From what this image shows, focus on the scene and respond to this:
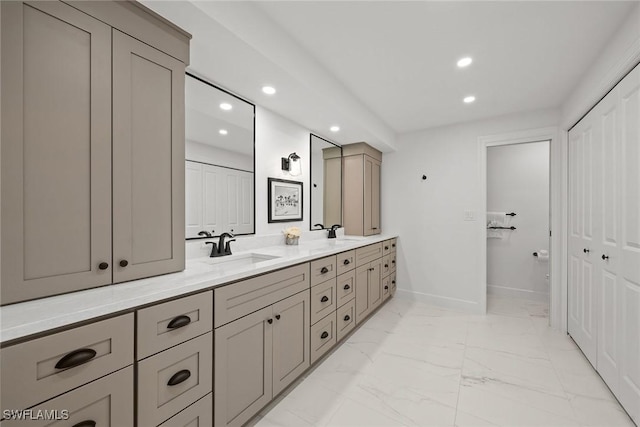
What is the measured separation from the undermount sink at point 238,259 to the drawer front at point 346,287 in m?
0.72

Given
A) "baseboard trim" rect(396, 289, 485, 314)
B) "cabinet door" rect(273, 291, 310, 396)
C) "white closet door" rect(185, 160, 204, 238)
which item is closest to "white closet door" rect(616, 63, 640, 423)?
→ "baseboard trim" rect(396, 289, 485, 314)

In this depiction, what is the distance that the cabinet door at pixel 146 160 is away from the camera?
1154mm

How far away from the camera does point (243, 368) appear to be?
1.41m

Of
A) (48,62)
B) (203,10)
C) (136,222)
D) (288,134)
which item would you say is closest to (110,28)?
(48,62)

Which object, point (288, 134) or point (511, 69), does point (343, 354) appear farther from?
point (511, 69)

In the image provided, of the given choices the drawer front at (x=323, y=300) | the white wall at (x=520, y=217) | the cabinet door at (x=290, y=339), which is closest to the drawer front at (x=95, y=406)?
the cabinet door at (x=290, y=339)

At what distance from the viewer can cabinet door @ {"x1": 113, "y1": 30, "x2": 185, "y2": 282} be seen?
1154mm

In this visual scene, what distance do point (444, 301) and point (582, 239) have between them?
1.66 metres

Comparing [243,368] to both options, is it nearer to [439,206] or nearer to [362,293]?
[362,293]

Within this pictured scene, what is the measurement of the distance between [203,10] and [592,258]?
3.19m

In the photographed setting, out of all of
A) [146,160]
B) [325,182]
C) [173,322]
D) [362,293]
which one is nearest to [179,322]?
[173,322]

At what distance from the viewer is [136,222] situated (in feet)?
3.98

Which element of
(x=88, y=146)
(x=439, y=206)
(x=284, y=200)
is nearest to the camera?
(x=88, y=146)

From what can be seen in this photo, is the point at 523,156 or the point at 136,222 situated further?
the point at 523,156
